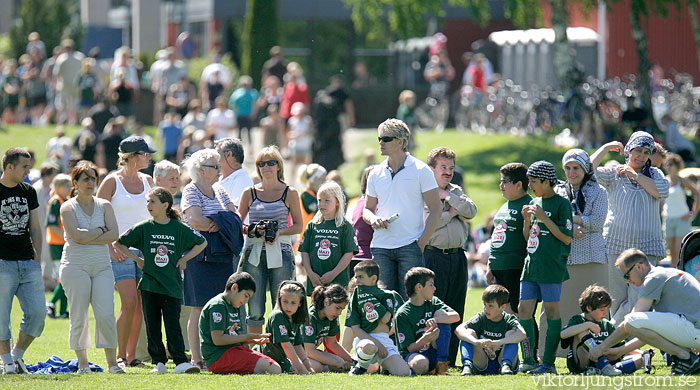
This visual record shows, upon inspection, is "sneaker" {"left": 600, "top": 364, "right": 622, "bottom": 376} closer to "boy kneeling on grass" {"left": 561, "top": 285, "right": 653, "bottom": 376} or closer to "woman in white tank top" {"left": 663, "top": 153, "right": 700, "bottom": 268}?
"boy kneeling on grass" {"left": 561, "top": 285, "right": 653, "bottom": 376}

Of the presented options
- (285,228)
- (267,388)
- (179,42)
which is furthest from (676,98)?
(267,388)

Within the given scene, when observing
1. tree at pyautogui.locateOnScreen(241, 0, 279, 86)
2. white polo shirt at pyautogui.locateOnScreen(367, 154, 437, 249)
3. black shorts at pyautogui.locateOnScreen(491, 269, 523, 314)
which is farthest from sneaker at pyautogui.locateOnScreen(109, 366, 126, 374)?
tree at pyautogui.locateOnScreen(241, 0, 279, 86)

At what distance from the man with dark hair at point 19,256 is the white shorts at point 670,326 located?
475 centimetres

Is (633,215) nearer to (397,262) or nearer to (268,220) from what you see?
(397,262)

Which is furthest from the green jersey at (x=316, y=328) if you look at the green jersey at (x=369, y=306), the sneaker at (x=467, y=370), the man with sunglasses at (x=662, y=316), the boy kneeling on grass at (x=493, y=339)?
the man with sunglasses at (x=662, y=316)

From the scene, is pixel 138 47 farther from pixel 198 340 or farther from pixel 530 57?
pixel 198 340

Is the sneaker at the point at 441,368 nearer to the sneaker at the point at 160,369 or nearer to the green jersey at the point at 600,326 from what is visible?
the green jersey at the point at 600,326

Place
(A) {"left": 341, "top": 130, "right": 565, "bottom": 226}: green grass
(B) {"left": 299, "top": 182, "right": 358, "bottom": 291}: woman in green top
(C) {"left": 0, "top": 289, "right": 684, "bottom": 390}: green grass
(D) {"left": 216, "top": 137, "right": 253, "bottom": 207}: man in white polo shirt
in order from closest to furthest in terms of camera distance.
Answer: (C) {"left": 0, "top": 289, "right": 684, "bottom": 390}: green grass, (B) {"left": 299, "top": 182, "right": 358, "bottom": 291}: woman in green top, (D) {"left": 216, "top": 137, "right": 253, "bottom": 207}: man in white polo shirt, (A) {"left": 341, "top": 130, "right": 565, "bottom": 226}: green grass

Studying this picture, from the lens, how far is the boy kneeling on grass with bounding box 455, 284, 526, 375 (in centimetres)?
908

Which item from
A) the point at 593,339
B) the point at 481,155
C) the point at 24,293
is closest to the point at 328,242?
the point at 593,339

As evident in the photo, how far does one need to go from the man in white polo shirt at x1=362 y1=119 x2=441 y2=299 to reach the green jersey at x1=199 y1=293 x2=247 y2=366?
1.38m

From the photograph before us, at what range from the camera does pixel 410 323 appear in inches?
363

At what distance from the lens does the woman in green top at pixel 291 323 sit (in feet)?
29.8

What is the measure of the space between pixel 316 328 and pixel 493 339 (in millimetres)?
1465
